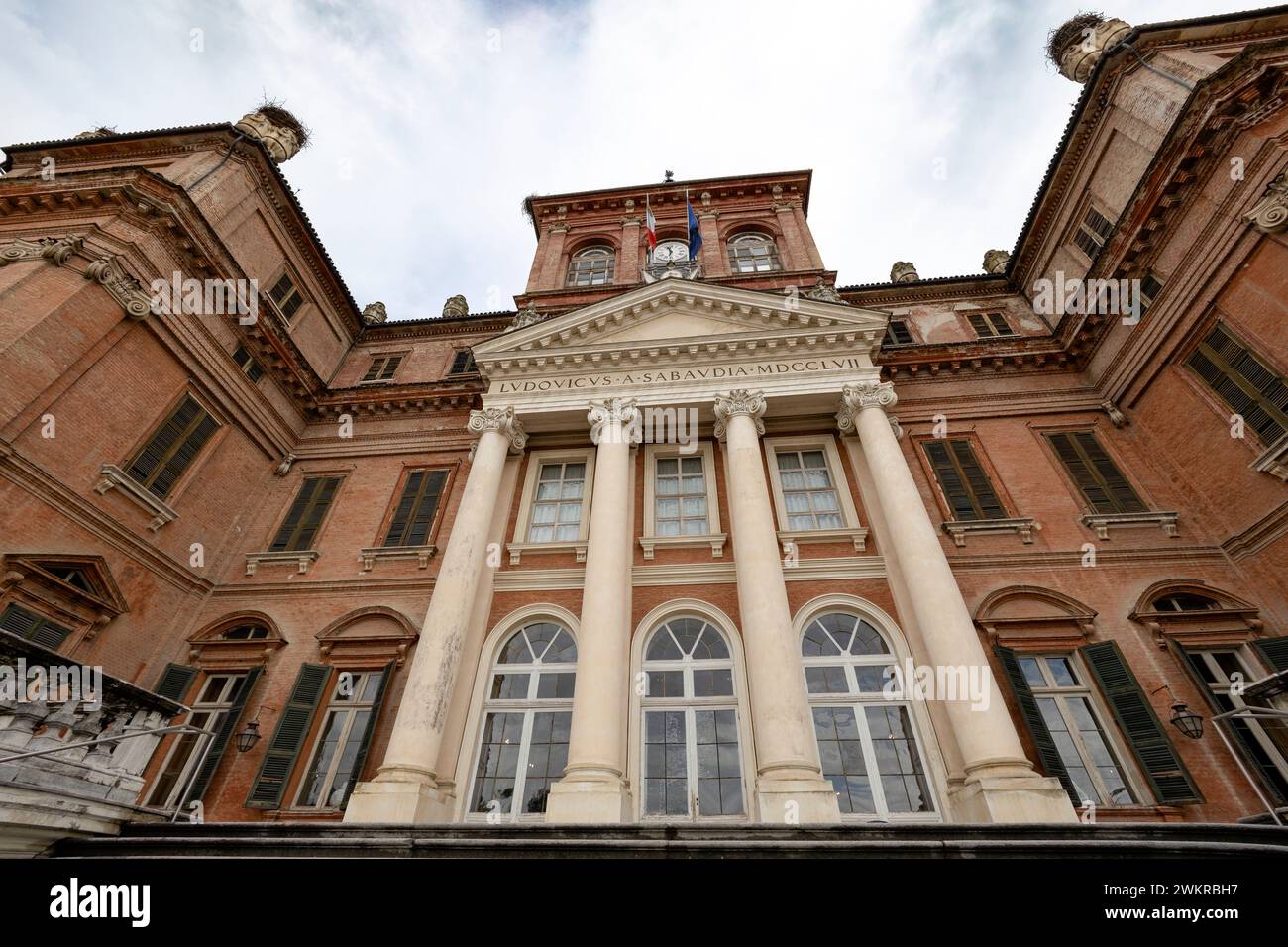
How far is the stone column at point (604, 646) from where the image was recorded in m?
7.76

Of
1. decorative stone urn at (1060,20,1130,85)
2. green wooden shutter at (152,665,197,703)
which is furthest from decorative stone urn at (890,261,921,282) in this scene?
green wooden shutter at (152,665,197,703)

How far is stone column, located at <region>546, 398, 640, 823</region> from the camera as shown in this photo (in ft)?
25.5

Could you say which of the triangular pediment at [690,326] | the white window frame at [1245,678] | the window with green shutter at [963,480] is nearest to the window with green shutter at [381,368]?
the triangular pediment at [690,326]

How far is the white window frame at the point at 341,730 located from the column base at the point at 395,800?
1.64m

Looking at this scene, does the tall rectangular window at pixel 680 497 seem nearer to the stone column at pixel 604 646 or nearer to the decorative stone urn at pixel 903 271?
the stone column at pixel 604 646

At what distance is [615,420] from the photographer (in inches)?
484

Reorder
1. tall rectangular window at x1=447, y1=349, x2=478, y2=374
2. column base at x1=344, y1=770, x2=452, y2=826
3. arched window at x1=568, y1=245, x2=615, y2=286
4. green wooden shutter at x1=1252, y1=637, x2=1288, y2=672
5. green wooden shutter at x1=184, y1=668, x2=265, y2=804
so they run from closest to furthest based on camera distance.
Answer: column base at x1=344, y1=770, x2=452, y2=826, green wooden shutter at x1=1252, y1=637, x2=1288, y2=672, green wooden shutter at x1=184, y1=668, x2=265, y2=804, tall rectangular window at x1=447, y1=349, x2=478, y2=374, arched window at x1=568, y1=245, x2=615, y2=286

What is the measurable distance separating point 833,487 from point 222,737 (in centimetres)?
1220

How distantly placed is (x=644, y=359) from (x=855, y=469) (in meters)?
5.11

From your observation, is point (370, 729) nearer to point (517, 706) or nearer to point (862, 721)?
point (517, 706)

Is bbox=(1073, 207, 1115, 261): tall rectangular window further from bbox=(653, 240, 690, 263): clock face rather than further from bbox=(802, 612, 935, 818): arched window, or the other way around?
bbox=(802, 612, 935, 818): arched window

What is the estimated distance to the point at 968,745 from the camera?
7914mm

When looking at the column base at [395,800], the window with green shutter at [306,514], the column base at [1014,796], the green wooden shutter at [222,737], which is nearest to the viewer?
the column base at [1014,796]

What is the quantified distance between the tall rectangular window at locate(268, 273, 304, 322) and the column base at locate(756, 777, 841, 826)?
1572 cm
